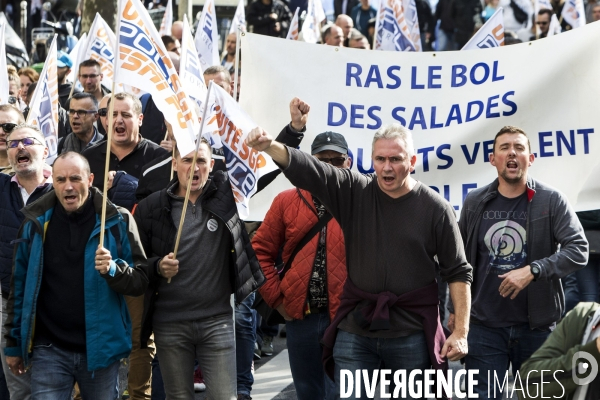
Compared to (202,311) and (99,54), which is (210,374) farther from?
(99,54)

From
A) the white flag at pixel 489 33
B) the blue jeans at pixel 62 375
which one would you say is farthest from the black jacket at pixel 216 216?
the white flag at pixel 489 33

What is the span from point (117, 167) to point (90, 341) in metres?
2.13

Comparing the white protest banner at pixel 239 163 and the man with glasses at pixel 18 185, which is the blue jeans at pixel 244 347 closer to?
the white protest banner at pixel 239 163

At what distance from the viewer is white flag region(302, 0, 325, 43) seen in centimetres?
1378

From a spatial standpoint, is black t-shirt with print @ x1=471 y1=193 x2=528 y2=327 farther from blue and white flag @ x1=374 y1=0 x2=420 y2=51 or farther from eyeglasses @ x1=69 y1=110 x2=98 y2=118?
blue and white flag @ x1=374 y1=0 x2=420 y2=51

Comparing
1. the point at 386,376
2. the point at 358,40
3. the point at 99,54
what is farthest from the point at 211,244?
the point at 358,40

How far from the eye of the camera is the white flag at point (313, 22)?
13781mm

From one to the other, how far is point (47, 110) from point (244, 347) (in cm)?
268

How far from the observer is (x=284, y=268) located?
6.70m

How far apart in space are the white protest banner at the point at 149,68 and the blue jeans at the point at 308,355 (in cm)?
126

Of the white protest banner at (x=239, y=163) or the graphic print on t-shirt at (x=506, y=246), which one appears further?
the white protest banner at (x=239, y=163)

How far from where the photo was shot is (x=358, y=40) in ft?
41.7

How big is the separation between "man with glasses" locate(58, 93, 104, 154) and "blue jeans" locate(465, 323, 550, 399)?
3.72m

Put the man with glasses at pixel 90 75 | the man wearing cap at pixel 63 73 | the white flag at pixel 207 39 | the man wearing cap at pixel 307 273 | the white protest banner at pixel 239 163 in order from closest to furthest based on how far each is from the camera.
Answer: the man wearing cap at pixel 307 273
the white protest banner at pixel 239 163
the man with glasses at pixel 90 75
the man wearing cap at pixel 63 73
the white flag at pixel 207 39
